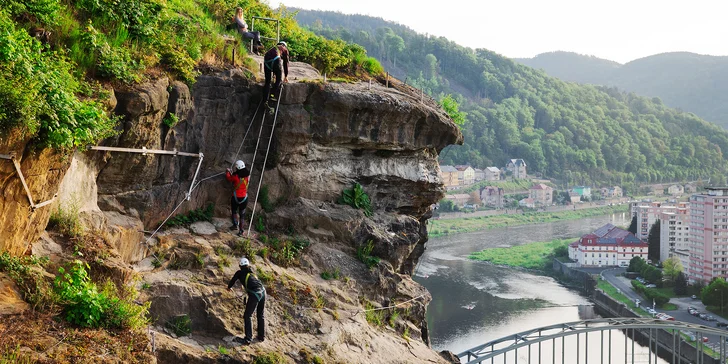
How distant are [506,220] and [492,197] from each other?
33.6 ft

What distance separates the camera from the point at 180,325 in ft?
29.5

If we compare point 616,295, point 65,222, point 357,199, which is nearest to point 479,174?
point 616,295

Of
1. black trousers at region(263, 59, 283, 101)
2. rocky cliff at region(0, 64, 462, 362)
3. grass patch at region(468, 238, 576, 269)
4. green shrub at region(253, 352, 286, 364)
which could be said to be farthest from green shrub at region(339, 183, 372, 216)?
grass patch at region(468, 238, 576, 269)

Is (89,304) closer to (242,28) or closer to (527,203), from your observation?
(242,28)

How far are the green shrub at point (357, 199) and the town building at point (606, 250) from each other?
65.3m

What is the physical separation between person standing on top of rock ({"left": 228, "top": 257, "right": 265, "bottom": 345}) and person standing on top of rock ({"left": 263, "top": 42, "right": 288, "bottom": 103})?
3.60 meters

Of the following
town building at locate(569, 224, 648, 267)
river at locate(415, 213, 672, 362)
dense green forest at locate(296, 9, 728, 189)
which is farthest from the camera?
dense green forest at locate(296, 9, 728, 189)

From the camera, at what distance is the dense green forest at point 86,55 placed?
736cm

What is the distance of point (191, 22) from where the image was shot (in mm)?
11969

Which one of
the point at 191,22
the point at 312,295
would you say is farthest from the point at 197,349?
the point at 191,22

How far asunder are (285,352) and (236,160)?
11.8 ft

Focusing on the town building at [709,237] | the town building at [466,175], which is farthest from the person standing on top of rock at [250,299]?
the town building at [466,175]

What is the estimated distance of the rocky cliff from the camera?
926 cm

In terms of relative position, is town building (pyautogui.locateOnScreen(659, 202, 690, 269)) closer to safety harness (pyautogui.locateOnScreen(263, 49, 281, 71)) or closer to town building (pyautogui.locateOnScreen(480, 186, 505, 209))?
town building (pyautogui.locateOnScreen(480, 186, 505, 209))
